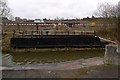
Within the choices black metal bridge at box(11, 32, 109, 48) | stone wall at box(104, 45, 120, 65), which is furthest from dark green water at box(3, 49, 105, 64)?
stone wall at box(104, 45, 120, 65)

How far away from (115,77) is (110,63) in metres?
1.93

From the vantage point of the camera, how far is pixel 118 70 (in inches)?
385

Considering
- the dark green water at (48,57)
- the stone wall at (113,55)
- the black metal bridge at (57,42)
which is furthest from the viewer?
the black metal bridge at (57,42)

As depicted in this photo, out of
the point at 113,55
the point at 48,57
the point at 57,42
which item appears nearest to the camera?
the point at 113,55

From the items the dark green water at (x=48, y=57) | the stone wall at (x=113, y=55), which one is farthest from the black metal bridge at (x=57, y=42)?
the stone wall at (x=113, y=55)

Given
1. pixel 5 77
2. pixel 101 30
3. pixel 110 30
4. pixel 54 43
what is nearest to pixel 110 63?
pixel 5 77

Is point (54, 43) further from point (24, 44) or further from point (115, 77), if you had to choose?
point (115, 77)

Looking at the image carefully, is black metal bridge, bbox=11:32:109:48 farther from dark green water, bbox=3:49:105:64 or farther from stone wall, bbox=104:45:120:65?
stone wall, bbox=104:45:120:65

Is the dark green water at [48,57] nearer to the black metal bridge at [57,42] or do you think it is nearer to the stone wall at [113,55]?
the black metal bridge at [57,42]

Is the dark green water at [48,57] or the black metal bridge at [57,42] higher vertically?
the black metal bridge at [57,42]

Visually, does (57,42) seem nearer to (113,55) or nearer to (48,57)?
(48,57)

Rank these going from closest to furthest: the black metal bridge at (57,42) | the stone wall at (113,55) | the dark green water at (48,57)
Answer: the stone wall at (113,55), the dark green water at (48,57), the black metal bridge at (57,42)

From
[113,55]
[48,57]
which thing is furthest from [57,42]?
[113,55]

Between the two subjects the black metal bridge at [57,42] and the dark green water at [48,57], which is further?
the black metal bridge at [57,42]
